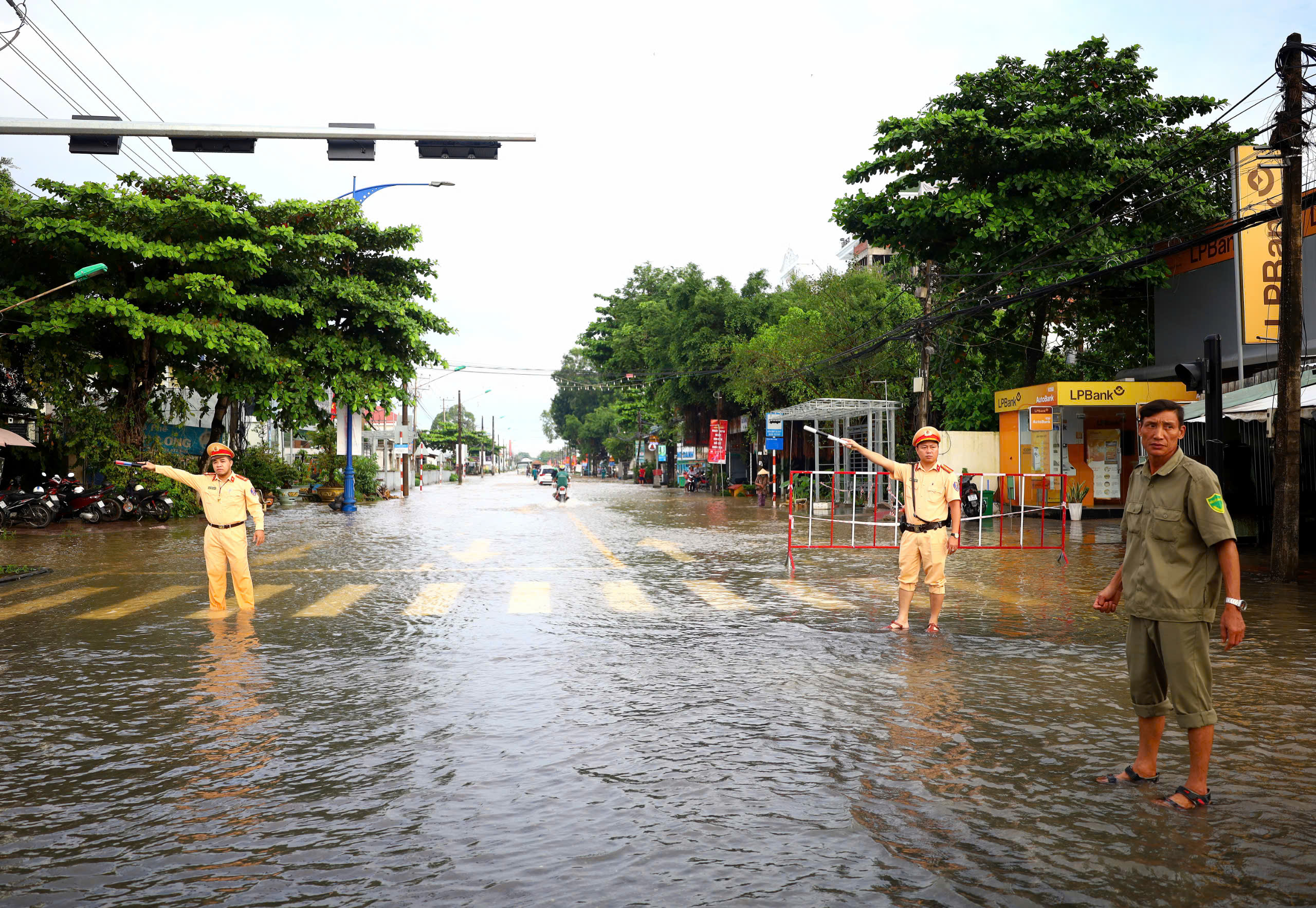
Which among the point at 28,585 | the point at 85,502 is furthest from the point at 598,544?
the point at 85,502

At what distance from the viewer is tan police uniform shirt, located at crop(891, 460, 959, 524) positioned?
9.77 meters

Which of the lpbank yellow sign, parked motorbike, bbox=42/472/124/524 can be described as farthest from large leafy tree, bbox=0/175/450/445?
the lpbank yellow sign

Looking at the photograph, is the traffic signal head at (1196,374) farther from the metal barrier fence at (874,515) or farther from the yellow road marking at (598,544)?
the yellow road marking at (598,544)

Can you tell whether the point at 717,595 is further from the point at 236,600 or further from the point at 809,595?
the point at 236,600

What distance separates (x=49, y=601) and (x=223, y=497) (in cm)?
312

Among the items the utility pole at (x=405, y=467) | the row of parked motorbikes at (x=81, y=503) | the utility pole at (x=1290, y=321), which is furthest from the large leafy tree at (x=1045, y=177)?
the utility pole at (x=405, y=467)

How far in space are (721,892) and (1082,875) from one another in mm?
1355

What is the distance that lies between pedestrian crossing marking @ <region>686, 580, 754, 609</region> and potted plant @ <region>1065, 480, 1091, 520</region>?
54.2ft

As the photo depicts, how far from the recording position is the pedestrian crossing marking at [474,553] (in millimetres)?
17312

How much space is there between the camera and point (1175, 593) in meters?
4.91

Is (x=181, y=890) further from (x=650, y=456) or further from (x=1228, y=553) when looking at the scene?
(x=650, y=456)

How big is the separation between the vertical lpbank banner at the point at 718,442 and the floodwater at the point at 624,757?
4083cm

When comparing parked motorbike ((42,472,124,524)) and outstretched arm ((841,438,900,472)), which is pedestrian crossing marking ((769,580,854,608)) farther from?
parked motorbike ((42,472,124,524))

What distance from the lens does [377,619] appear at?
10.7 m
